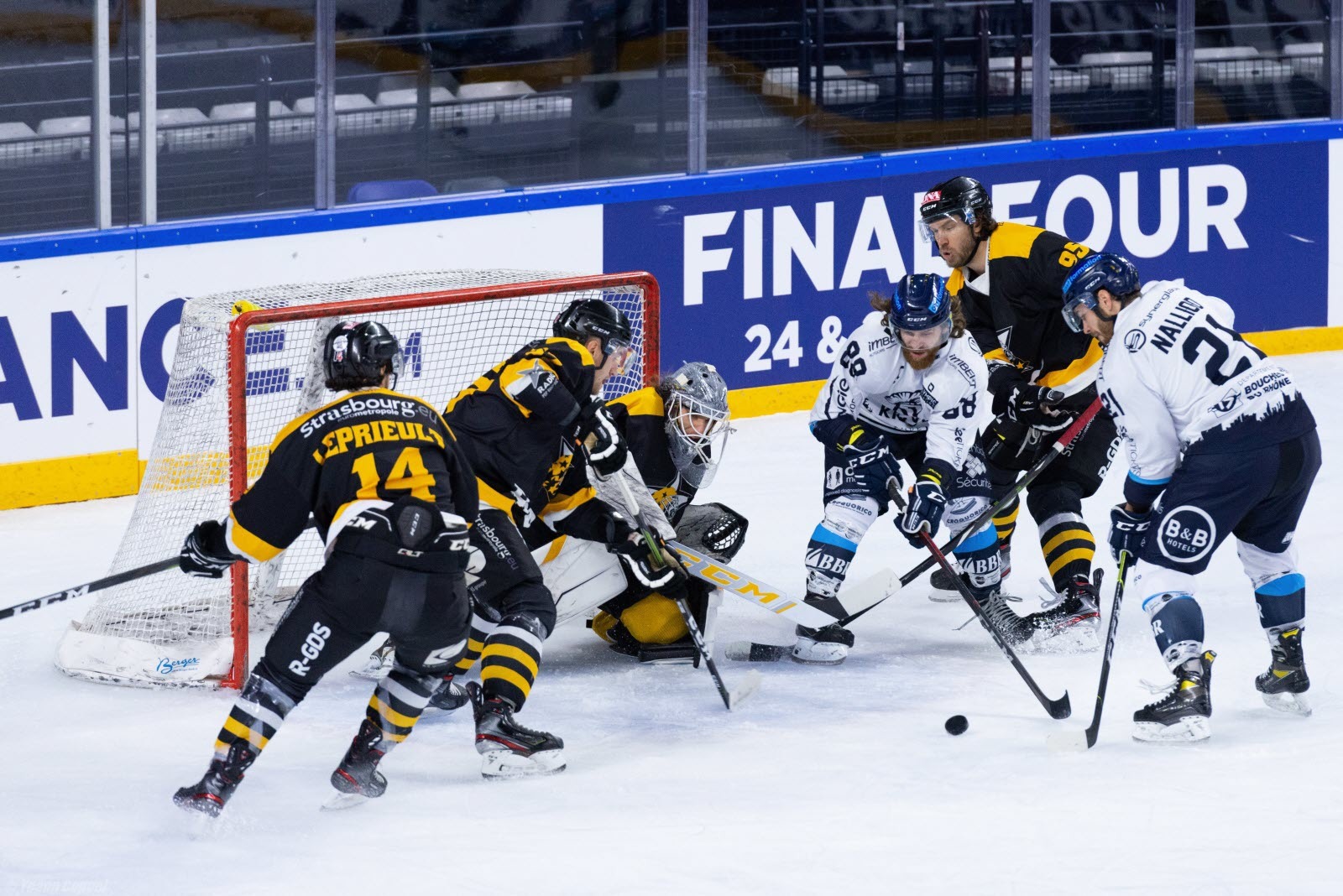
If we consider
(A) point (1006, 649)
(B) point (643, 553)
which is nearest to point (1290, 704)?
(A) point (1006, 649)

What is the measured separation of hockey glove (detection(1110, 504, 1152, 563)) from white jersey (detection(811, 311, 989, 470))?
0.61 metres

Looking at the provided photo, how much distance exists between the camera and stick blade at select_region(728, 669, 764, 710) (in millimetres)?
4527

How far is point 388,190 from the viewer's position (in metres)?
6.64

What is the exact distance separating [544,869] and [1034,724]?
1.34 m

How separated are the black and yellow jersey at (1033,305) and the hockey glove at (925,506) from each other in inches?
22.8

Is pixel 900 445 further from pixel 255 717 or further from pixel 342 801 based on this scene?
pixel 255 717

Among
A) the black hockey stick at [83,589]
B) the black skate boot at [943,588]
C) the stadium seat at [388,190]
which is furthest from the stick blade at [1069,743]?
the stadium seat at [388,190]

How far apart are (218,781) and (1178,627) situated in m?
2.03

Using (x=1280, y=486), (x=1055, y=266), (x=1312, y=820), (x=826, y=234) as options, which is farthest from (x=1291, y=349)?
(x=1312, y=820)

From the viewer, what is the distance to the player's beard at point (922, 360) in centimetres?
477

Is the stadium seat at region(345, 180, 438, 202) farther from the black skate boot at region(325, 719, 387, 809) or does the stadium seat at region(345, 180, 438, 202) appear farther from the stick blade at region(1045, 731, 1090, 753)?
the stick blade at region(1045, 731, 1090, 753)

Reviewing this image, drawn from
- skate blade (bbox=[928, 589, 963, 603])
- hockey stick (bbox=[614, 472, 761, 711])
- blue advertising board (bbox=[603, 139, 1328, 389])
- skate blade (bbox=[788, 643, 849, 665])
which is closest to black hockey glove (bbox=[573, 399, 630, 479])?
hockey stick (bbox=[614, 472, 761, 711])

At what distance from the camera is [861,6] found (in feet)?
24.8

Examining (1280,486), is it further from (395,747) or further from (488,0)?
(488,0)
